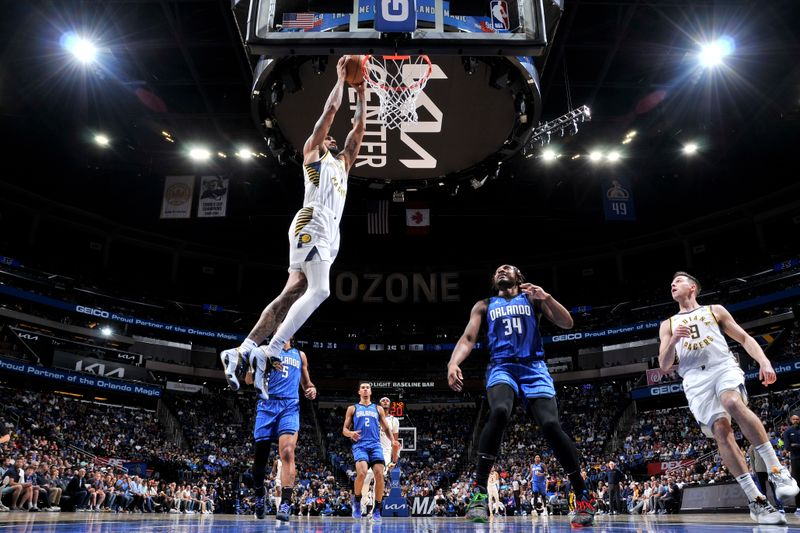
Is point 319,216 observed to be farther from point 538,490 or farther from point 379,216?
point 538,490

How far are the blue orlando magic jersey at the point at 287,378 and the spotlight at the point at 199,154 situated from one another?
17559 mm

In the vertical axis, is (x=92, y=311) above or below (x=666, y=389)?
above

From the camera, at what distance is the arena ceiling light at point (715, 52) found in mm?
17600

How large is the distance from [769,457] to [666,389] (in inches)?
1039

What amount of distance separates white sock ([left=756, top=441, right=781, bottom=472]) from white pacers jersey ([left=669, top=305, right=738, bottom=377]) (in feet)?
2.37

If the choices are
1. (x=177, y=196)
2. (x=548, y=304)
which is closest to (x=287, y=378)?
(x=548, y=304)

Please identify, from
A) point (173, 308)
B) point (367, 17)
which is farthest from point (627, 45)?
point (173, 308)

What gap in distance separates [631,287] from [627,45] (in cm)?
2040

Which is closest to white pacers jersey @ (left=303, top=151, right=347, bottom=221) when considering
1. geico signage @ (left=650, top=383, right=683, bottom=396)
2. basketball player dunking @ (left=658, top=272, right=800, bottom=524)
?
basketball player dunking @ (left=658, top=272, right=800, bottom=524)

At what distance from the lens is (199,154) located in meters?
23.4

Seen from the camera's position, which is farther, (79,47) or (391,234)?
(391,234)

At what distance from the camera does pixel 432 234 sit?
3438cm

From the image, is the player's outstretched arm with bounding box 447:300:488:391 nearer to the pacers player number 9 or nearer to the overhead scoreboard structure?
the overhead scoreboard structure

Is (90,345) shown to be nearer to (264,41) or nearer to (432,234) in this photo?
(432,234)
